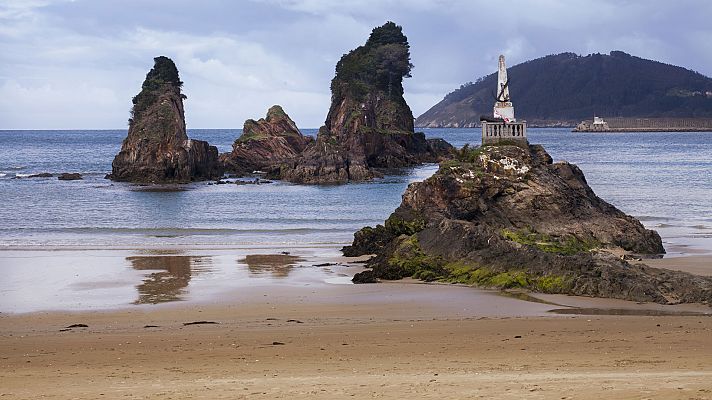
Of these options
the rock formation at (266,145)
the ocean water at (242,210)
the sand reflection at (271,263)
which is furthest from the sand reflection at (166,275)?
the rock formation at (266,145)

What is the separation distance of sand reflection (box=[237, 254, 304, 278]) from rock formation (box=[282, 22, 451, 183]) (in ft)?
134

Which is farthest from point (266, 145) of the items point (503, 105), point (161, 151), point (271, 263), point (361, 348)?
point (361, 348)

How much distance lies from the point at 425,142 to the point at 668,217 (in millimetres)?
60238

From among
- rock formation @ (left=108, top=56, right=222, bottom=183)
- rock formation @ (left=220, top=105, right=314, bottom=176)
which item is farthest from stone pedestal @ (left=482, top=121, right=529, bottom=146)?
rock formation @ (left=220, top=105, right=314, bottom=176)

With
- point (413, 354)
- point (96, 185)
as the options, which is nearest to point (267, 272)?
point (413, 354)

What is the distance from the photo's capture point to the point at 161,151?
73750mm

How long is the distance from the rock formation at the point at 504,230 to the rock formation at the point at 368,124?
40409mm

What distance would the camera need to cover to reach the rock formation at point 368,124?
245 ft

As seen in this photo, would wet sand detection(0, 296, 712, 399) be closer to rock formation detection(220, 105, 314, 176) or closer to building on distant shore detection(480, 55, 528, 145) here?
building on distant shore detection(480, 55, 528, 145)

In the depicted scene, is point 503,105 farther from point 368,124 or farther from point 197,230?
point 368,124

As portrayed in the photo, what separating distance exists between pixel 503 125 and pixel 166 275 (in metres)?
14.4

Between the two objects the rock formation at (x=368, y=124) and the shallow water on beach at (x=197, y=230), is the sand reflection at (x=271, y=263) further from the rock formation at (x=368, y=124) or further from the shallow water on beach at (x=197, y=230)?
the rock formation at (x=368, y=124)

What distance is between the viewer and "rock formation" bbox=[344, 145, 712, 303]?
930 inches

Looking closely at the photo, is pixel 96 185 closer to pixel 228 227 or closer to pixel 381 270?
pixel 228 227
